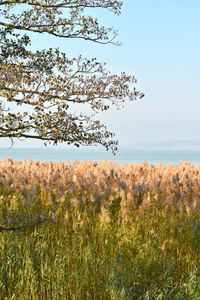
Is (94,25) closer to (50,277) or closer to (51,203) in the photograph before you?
(51,203)

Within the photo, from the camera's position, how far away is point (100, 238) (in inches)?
301

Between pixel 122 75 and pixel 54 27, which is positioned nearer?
pixel 122 75

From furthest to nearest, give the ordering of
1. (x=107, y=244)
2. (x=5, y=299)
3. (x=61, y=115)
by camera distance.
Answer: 1. (x=61, y=115)
2. (x=107, y=244)
3. (x=5, y=299)

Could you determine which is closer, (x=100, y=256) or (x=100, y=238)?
(x=100, y=256)

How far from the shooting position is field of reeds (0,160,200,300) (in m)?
5.69

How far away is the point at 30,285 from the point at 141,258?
155 cm

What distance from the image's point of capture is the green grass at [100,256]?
220 inches

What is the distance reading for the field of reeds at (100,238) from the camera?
569 cm

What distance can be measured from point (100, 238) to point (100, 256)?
859 millimetres

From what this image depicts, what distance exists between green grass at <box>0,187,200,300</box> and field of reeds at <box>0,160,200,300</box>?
11mm

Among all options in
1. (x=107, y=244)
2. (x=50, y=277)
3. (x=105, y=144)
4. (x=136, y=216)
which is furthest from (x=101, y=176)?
(x=50, y=277)

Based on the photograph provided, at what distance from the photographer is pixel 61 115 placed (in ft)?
30.8

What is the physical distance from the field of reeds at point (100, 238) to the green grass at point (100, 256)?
1 centimetres

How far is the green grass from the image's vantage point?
559cm
